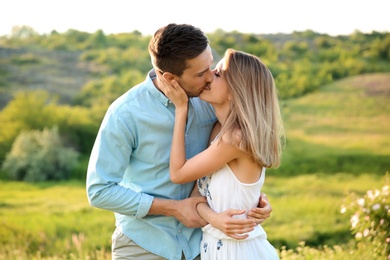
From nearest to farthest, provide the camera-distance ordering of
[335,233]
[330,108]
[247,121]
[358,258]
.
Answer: [247,121], [358,258], [335,233], [330,108]

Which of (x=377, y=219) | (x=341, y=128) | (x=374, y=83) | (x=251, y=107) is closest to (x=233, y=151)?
(x=251, y=107)

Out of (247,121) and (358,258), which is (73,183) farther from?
(247,121)

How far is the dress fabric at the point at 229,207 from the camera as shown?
8.34 feet

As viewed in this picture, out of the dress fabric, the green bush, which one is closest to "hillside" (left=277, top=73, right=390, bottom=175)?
the green bush

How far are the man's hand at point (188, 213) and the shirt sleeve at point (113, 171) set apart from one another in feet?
0.38

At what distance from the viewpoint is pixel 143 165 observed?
2.59 metres

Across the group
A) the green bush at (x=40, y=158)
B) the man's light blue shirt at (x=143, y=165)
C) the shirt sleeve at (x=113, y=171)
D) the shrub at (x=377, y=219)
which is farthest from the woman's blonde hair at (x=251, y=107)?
the green bush at (x=40, y=158)

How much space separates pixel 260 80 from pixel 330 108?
22.0 feet

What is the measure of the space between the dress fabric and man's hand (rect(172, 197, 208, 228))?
0.20 feet

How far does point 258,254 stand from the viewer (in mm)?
2584

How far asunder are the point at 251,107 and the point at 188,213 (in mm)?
497

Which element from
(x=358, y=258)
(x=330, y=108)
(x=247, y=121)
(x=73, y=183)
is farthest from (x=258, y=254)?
(x=330, y=108)

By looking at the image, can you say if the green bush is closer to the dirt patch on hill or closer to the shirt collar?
the dirt patch on hill

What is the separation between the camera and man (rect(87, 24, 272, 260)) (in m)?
2.46
